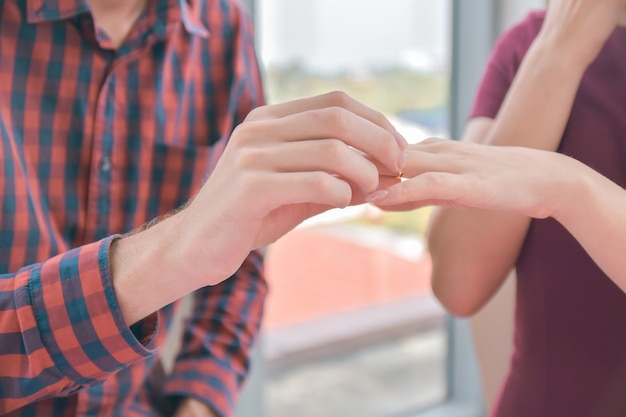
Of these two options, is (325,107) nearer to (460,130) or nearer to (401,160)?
(401,160)

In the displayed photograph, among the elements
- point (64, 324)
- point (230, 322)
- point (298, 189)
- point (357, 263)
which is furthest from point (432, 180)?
point (357, 263)

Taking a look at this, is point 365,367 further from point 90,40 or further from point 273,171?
point 273,171

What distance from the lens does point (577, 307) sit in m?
0.84

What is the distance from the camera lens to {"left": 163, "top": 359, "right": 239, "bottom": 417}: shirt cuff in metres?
0.95

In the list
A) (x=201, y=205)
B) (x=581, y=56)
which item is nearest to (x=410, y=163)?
(x=201, y=205)

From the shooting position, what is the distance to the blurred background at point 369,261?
146cm

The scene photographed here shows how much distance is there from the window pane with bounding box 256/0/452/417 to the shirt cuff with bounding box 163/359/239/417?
42 cm

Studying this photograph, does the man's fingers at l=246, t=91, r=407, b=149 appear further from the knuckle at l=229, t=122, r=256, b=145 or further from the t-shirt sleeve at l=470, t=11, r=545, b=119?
the t-shirt sleeve at l=470, t=11, r=545, b=119

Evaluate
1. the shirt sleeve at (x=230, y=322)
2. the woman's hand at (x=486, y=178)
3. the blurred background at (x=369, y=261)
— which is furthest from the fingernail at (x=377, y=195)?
the blurred background at (x=369, y=261)

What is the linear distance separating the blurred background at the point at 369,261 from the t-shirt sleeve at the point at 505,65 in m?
0.38

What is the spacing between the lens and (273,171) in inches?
22.0

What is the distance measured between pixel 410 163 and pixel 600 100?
0.34m

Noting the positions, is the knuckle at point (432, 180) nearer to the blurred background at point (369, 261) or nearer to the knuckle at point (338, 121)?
the knuckle at point (338, 121)

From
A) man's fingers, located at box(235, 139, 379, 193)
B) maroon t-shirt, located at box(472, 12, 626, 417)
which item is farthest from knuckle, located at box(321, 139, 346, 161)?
maroon t-shirt, located at box(472, 12, 626, 417)
